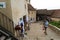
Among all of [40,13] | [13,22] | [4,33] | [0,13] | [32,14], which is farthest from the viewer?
[40,13]

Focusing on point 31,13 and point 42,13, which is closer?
point 31,13

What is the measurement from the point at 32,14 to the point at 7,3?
31.3m

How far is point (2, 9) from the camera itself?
14336 millimetres

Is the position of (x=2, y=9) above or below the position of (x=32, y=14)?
above

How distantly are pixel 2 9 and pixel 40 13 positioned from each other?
3505 centimetres

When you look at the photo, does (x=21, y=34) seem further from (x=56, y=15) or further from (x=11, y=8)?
(x=56, y=15)

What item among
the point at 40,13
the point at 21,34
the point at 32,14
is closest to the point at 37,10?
the point at 40,13

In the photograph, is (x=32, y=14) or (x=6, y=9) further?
(x=32, y=14)

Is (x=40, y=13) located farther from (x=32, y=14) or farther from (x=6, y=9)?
(x=6, y=9)

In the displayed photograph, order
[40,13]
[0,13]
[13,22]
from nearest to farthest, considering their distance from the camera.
→ [0,13]
[13,22]
[40,13]

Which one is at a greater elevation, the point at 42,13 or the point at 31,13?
the point at 31,13

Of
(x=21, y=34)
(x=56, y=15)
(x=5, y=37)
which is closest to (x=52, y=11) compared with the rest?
(x=56, y=15)

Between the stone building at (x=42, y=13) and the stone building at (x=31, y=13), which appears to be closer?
the stone building at (x=31, y=13)

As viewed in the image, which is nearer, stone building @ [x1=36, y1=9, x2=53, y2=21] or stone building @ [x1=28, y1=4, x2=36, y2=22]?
stone building @ [x1=28, y1=4, x2=36, y2=22]
